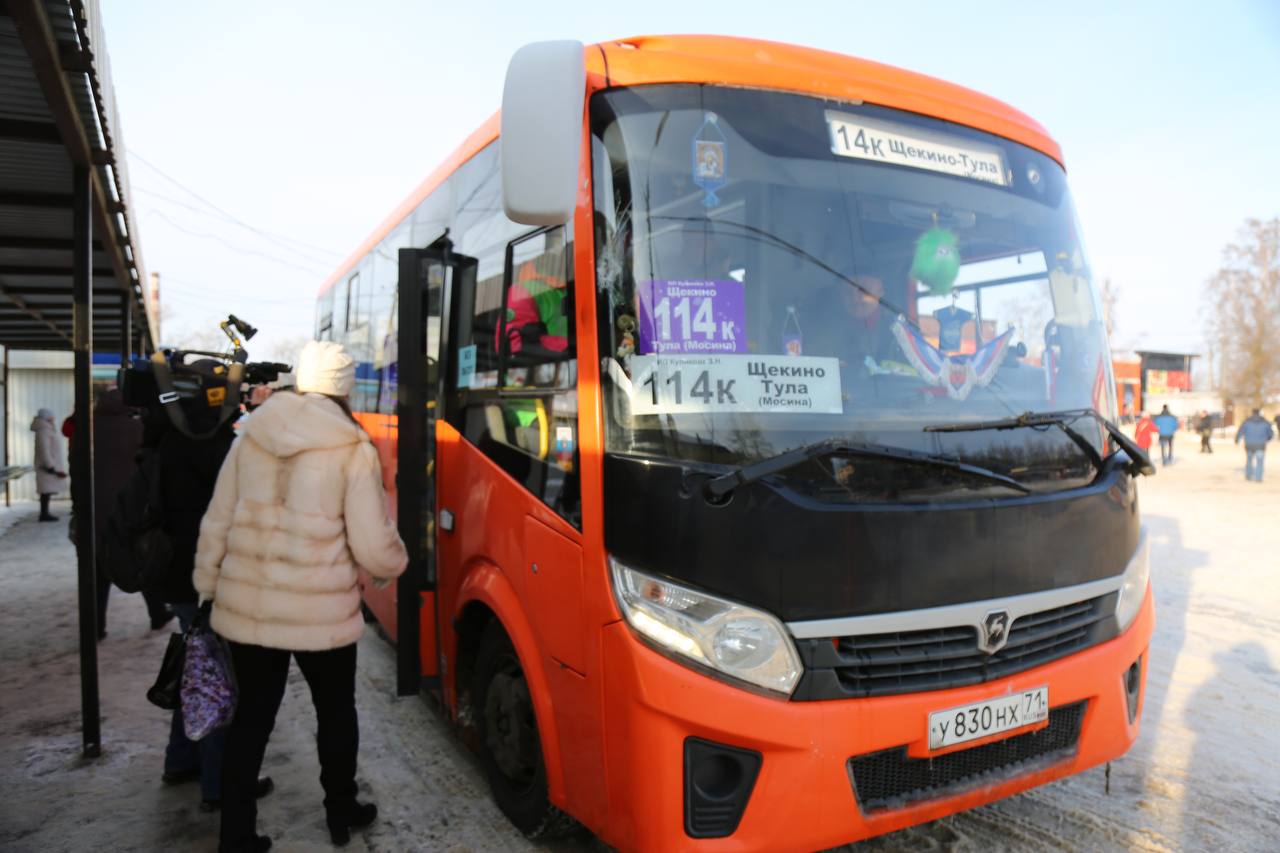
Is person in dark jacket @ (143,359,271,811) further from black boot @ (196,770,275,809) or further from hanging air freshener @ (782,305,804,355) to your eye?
hanging air freshener @ (782,305,804,355)

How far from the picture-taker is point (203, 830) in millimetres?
3473

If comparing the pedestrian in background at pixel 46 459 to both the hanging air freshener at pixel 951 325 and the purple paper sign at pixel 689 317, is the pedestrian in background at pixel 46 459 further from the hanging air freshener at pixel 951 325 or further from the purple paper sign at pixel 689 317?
the hanging air freshener at pixel 951 325

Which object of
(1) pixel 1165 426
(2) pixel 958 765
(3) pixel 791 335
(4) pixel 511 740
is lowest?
(4) pixel 511 740

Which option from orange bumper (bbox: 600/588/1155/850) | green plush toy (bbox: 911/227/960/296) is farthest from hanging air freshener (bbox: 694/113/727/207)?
orange bumper (bbox: 600/588/1155/850)

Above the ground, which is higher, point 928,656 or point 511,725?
point 928,656

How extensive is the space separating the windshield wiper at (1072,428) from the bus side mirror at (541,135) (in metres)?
1.45

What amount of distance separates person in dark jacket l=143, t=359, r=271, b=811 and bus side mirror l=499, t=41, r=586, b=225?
6.37 feet

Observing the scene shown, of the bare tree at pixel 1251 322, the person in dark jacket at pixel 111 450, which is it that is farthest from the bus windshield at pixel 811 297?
the bare tree at pixel 1251 322

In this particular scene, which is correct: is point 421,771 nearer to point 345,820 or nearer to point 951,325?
point 345,820

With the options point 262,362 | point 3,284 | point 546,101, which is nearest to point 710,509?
point 546,101

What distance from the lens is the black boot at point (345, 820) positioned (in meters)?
3.32

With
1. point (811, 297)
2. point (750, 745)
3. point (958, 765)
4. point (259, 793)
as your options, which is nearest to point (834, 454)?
point (811, 297)

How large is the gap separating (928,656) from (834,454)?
71 centimetres

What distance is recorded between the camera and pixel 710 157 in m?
2.80
